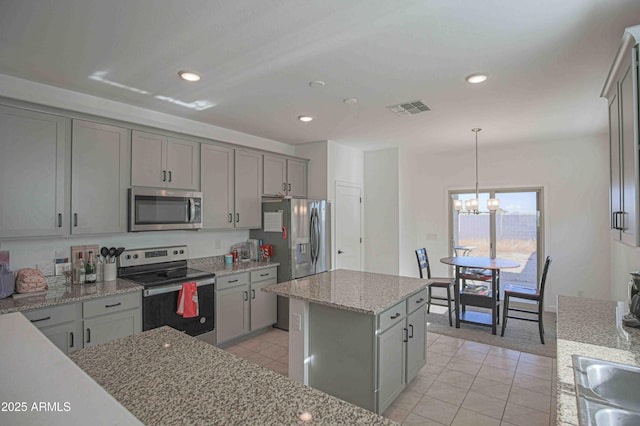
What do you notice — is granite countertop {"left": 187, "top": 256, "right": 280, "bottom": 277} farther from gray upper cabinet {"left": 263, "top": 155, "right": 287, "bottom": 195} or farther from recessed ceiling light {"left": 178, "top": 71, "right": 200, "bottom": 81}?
recessed ceiling light {"left": 178, "top": 71, "right": 200, "bottom": 81}

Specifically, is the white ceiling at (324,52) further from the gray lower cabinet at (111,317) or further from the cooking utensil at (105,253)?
the gray lower cabinet at (111,317)

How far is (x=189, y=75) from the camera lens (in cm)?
262

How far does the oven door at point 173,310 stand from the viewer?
9.79 ft

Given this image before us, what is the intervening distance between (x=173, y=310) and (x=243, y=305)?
0.89 m

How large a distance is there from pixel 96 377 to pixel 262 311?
2.97 metres

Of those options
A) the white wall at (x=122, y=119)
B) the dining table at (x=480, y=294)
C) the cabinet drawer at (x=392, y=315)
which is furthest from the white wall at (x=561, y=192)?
the cabinet drawer at (x=392, y=315)

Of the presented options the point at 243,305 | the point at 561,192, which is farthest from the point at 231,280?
the point at 561,192

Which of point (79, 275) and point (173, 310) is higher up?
point (79, 275)

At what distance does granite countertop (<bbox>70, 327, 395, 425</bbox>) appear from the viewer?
983 mm

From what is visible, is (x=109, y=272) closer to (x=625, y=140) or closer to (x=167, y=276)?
(x=167, y=276)

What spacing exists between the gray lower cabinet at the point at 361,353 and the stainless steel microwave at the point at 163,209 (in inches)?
73.6

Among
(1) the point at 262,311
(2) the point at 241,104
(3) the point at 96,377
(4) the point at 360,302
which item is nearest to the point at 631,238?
(4) the point at 360,302

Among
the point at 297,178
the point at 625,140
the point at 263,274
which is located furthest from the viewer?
the point at 297,178

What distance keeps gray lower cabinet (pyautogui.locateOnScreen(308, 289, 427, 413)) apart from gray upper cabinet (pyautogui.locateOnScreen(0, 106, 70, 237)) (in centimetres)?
229
